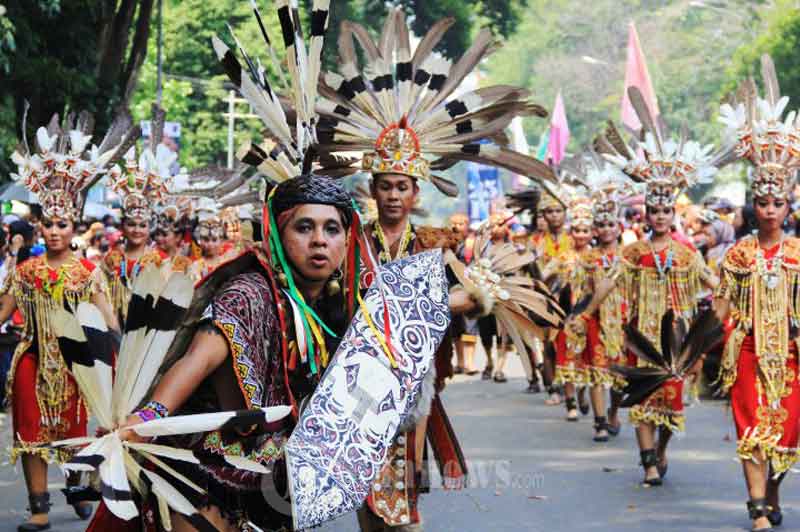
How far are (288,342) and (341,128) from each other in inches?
111

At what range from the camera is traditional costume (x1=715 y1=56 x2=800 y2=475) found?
8.27 metres

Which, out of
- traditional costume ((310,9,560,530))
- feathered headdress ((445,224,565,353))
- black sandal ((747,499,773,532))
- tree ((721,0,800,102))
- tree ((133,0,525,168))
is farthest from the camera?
tree ((133,0,525,168))

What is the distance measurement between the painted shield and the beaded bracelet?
14.8 inches

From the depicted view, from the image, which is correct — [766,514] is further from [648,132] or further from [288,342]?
[288,342]

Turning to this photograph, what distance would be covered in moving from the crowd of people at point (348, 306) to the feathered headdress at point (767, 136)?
2 centimetres

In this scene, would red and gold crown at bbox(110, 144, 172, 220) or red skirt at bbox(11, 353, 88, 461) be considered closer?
red skirt at bbox(11, 353, 88, 461)

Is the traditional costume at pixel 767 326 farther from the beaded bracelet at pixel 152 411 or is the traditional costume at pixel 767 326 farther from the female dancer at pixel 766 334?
the beaded bracelet at pixel 152 411

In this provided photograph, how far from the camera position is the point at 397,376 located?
4254 mm

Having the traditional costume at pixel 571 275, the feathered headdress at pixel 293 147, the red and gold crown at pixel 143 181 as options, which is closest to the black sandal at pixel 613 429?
the traditional costume at pixel 571 275

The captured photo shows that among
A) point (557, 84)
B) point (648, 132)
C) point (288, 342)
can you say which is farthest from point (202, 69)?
point (557, 84)

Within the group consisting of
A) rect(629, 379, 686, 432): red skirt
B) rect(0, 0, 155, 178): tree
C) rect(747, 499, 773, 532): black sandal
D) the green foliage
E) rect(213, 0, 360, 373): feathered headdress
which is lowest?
rect(747, 499, 773, 532): black sandal

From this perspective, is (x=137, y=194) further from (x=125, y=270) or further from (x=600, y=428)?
(x=600, y=428)

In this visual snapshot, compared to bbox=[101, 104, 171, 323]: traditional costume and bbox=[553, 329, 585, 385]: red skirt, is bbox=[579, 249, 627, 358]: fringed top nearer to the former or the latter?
bbox=[553, 329, 585, 385]: red skirt

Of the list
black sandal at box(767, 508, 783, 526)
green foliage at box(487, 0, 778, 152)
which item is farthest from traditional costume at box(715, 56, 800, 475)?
green foliage at box(487, 0, 778, 152)
